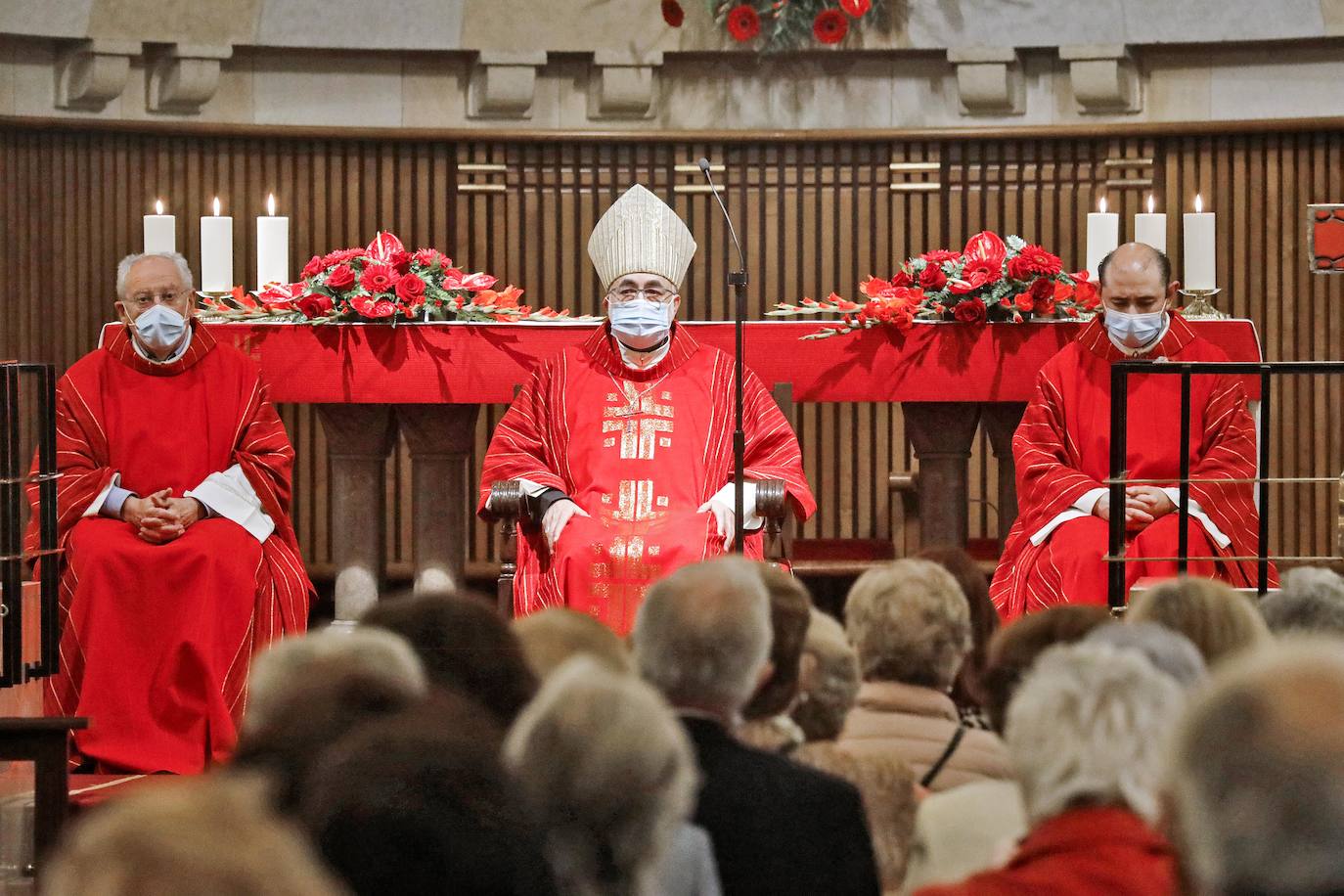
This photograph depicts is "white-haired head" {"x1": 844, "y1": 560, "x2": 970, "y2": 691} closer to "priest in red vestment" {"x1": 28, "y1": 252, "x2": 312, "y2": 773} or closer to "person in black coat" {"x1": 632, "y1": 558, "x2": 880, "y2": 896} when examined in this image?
"person in black coat" {"x1": 632, "y1": 558, "x2": 880, "y2": 896}

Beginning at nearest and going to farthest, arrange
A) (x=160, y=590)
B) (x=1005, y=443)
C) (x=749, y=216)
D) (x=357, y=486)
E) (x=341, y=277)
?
1. (x=160, y=590)
2. (x=341, y=277)
3. (x=357, y=486)
4. (x=1005, y=443)
5. (x=749, y=216)

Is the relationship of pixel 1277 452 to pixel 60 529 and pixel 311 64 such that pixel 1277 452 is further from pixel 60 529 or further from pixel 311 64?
pixel 60 529

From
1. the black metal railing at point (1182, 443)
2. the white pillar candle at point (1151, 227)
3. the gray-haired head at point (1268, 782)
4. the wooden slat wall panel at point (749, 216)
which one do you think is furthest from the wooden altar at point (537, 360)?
the gray-haired head at point (1268, 782)

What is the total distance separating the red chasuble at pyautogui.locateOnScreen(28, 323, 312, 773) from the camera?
19.0 ft

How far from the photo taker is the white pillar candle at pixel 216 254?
669 cm

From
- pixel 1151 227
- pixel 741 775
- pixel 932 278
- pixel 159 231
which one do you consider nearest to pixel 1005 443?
pixel 932 278

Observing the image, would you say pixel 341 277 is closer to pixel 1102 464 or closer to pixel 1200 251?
pixel 1102 464

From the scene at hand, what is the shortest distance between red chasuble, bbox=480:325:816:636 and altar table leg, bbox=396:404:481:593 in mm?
702

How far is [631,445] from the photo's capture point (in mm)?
6355

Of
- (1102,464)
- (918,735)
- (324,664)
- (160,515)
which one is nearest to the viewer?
(324,664)

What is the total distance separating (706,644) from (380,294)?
4226 mm

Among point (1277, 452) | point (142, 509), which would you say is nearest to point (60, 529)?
point (142, 509)

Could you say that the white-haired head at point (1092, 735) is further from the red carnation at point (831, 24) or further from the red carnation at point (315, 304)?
the red carnation at point (831, 24)

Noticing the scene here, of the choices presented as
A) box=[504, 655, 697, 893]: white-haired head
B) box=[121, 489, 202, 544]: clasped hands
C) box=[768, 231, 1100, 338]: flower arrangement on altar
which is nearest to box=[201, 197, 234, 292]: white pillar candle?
box=[121, 489, 202, 544]: clasped hands
